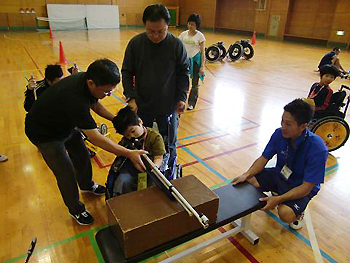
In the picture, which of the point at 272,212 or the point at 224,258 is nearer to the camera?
the point at 224,258

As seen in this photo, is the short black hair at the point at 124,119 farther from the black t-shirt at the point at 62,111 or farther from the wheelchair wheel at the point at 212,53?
the wheelchair wheel at the point at 212,53

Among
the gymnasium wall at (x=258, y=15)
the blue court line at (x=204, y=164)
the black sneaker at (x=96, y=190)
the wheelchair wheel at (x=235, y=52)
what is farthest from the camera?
the gymnasium wall at (x=258, y=15)

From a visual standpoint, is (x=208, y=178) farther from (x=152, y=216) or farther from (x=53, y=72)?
(x=53, y=72)

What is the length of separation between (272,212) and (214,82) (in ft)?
16.3

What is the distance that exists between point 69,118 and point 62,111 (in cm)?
8

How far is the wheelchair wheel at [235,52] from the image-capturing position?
9523 millimetres

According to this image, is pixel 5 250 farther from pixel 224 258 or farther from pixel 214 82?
pixel 214 82

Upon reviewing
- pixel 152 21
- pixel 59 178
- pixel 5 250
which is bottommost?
Result: pixel 5 250

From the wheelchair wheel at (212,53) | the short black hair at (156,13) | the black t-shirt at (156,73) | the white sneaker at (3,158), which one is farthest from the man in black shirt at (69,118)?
the wheelchair wheel at (212,53)

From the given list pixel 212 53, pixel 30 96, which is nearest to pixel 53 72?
pixel 30 96

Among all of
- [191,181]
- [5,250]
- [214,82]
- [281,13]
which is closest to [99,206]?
[5,250]

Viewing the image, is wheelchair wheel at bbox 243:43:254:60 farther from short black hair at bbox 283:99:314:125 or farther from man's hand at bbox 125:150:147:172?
man's hand at bbox 125:150:147:172

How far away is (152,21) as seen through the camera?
2.14 m

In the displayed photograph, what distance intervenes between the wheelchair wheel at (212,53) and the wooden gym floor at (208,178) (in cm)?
245
